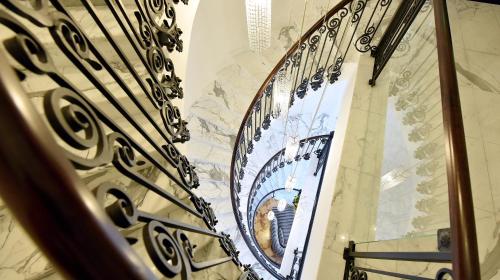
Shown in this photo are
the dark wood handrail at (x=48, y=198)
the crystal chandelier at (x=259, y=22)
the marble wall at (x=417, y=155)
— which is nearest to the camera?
the dark wood handrail at (x=48, y=198)

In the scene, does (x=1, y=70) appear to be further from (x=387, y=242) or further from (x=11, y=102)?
(x=387, y=242)

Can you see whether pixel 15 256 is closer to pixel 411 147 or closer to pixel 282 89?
pixel 411 147

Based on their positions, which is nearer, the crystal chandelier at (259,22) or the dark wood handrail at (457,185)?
the dark wood handrail at (457,185)

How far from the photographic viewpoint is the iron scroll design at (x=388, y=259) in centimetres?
101

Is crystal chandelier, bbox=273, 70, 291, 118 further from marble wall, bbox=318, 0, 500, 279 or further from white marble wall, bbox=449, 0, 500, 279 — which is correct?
white marble wall, bbox=449, 0, 500, 279

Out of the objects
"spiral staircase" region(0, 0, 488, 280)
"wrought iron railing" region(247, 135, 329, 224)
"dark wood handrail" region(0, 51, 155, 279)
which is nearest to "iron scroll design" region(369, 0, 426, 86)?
"spiral staircase" region(0, 0, 488, 280)

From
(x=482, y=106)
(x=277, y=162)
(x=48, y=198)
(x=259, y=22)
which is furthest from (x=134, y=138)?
(x=277, y=162)

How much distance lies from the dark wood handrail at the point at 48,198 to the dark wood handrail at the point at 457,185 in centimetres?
99

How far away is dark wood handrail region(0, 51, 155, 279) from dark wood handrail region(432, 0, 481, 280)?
99cm

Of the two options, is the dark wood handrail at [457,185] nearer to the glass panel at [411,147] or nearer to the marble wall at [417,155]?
the marble wall at [417,155]

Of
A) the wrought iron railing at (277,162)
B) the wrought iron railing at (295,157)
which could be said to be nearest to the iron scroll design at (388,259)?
the wrought iron railing at (277,162)

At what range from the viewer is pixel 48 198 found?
1.17 ft

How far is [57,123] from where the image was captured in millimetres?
556

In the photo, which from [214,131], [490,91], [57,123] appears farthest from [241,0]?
[57,123]
